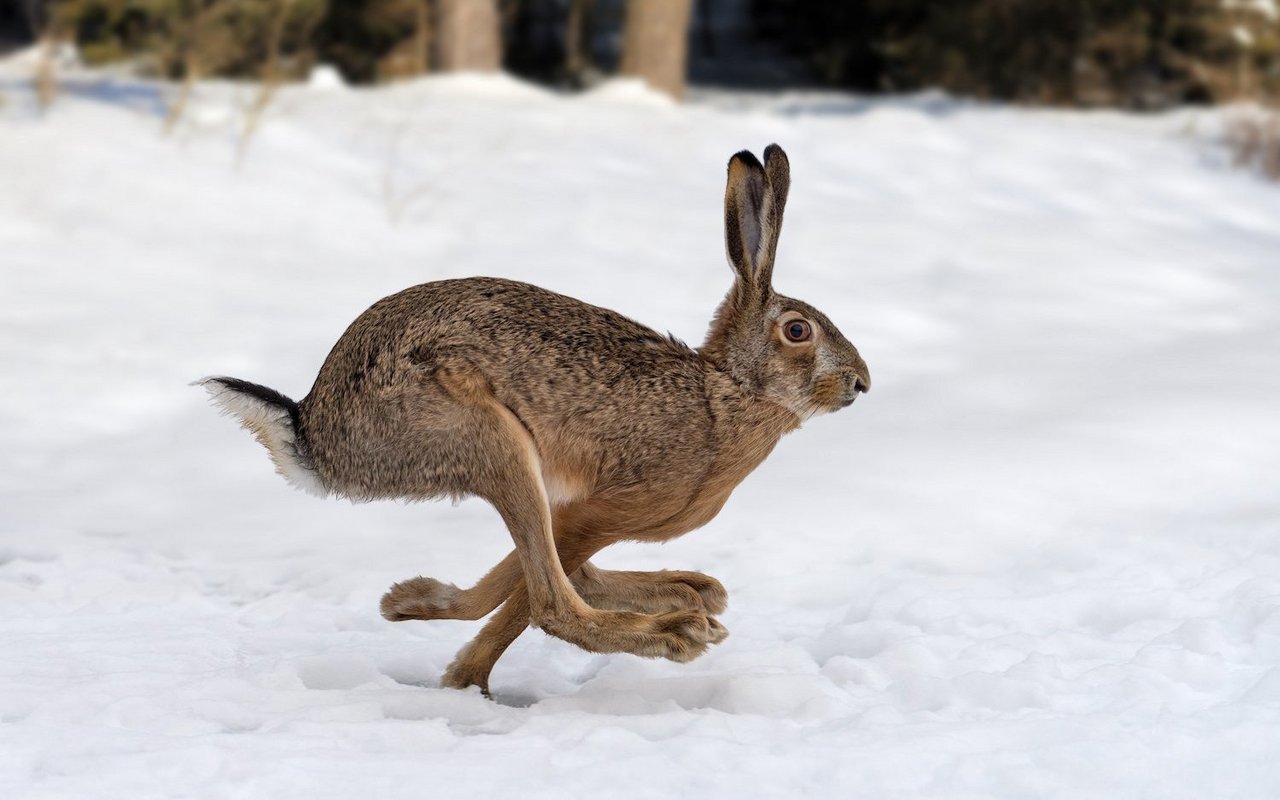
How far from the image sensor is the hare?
3783mm

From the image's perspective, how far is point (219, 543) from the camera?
5766 mm

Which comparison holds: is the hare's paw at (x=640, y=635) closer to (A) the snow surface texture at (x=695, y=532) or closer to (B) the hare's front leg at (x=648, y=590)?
(A) the snow surface texture at (x=695, y=532)

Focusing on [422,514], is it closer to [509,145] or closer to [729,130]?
[509,145]

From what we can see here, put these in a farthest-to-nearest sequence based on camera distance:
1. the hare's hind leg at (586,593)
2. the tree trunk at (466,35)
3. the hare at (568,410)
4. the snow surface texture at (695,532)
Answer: the tree trunk at (466,35) → the hare's hind leg at (586,593) → the hare at (568,410) → the snow surface texture at (695,532)

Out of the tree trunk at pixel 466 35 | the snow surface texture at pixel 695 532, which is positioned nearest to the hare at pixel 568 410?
the snow surface texture at pixel 695 532

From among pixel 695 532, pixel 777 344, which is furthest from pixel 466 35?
pixel 777 344

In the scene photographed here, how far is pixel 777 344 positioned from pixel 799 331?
0.20 ft

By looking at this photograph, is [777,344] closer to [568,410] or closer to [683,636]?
[568,410]

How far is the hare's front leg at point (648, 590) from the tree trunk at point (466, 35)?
1407 centimetres

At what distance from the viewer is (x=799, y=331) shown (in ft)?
13.0

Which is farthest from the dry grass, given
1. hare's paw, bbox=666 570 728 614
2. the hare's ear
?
the hare's ear

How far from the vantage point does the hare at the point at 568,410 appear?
3783 millimetres

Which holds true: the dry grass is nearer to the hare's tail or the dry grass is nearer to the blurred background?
the blurred background

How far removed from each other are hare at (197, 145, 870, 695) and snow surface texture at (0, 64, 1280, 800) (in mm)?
430
